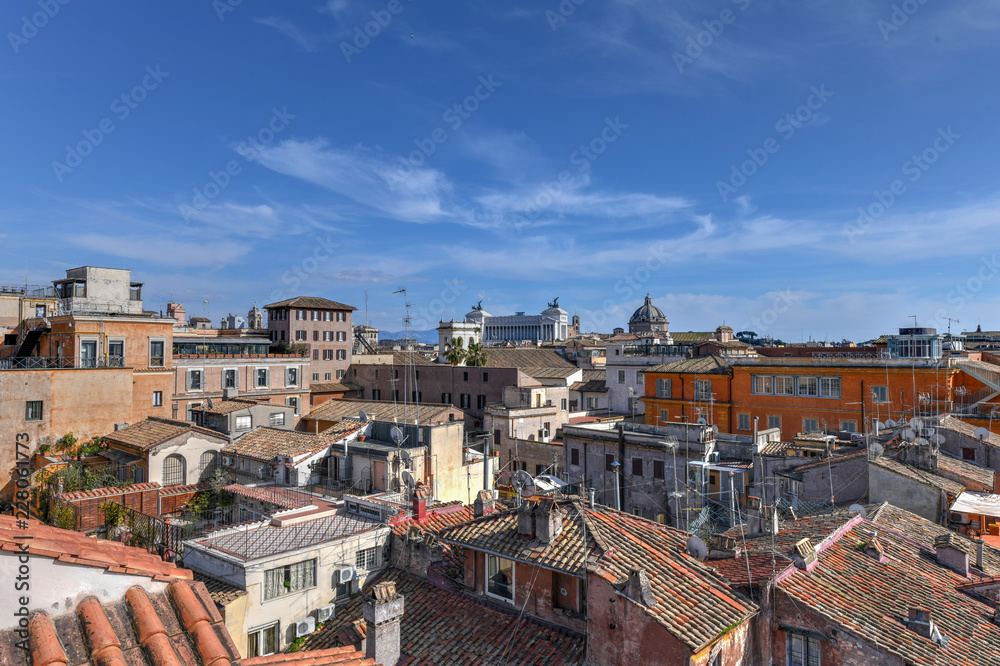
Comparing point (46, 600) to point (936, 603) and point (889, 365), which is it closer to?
point (936, 603)

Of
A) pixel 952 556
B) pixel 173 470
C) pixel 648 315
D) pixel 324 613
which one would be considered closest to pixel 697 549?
pixel 952 556

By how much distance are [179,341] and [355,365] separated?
1851 cm

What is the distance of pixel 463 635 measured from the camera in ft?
37.0

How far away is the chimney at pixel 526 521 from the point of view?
37.9 ft

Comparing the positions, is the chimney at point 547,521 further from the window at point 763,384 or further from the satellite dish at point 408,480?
the window at point 763,384

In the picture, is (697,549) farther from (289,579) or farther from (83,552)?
(83,552)

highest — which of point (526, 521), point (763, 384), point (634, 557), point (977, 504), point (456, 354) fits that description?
point (456, 354)

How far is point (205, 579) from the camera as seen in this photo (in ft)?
44.1

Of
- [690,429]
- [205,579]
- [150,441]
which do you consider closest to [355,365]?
[150,441]

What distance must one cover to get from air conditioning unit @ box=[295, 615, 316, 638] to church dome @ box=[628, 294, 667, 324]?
135330 mm

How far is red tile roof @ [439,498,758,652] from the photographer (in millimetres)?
8836

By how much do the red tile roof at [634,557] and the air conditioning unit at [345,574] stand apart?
2688 millimetres

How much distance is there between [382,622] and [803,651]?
6.57 metres

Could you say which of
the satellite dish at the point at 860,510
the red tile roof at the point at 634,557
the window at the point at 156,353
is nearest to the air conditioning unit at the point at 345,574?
the red tile roof at the point at 634,557
